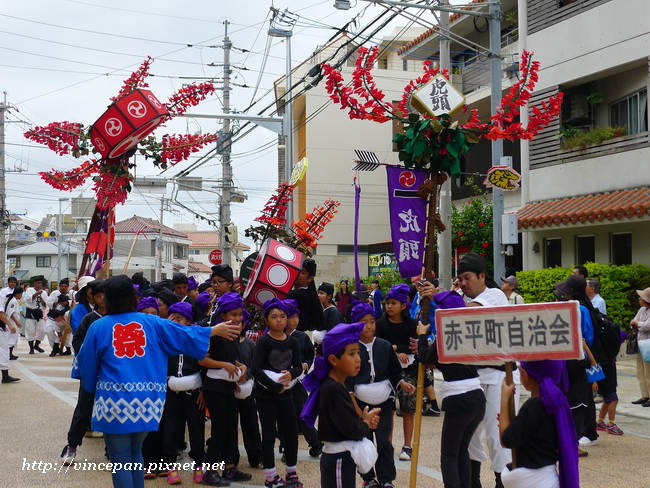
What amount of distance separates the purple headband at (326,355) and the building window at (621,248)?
1242 centimetres

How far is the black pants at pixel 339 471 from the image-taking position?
4832mm

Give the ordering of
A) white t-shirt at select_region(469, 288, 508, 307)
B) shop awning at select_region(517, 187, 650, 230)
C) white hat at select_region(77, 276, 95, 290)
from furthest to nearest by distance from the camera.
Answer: shop awning at select_region(517, 187, 650, 230)
white hat at select_region(77, 276, 95, 290)
white t-shirt at select_region(469, 288, 508, 307)

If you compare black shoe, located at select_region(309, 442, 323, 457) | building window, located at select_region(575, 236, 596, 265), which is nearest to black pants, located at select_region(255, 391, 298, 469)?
black shoe, located at select_region(309, 442, 323, 457)

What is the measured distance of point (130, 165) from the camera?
9281 mm

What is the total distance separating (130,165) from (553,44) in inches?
469

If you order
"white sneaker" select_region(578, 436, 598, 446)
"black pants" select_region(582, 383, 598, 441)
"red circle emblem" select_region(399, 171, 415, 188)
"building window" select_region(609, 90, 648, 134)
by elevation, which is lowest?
"white sneaker" select_region(578, 436, 598, 446)

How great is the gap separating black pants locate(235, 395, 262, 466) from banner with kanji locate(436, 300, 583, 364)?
2937 millimetres

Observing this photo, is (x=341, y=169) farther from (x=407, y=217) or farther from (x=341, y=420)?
(x=341, y=420)

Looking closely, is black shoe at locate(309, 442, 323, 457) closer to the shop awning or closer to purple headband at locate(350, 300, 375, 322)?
purple headband at locate(350, 300, 375, 322)

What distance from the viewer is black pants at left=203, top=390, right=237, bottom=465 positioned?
6.72 meters

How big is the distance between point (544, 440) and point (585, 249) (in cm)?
1376

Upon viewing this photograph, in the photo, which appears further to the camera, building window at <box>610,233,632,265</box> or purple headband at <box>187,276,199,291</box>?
building window at <box>610,233,632,265</box>

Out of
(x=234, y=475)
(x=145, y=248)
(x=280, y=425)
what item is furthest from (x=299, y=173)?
(x=145, y=248)

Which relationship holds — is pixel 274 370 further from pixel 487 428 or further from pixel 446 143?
pixel 446 143
